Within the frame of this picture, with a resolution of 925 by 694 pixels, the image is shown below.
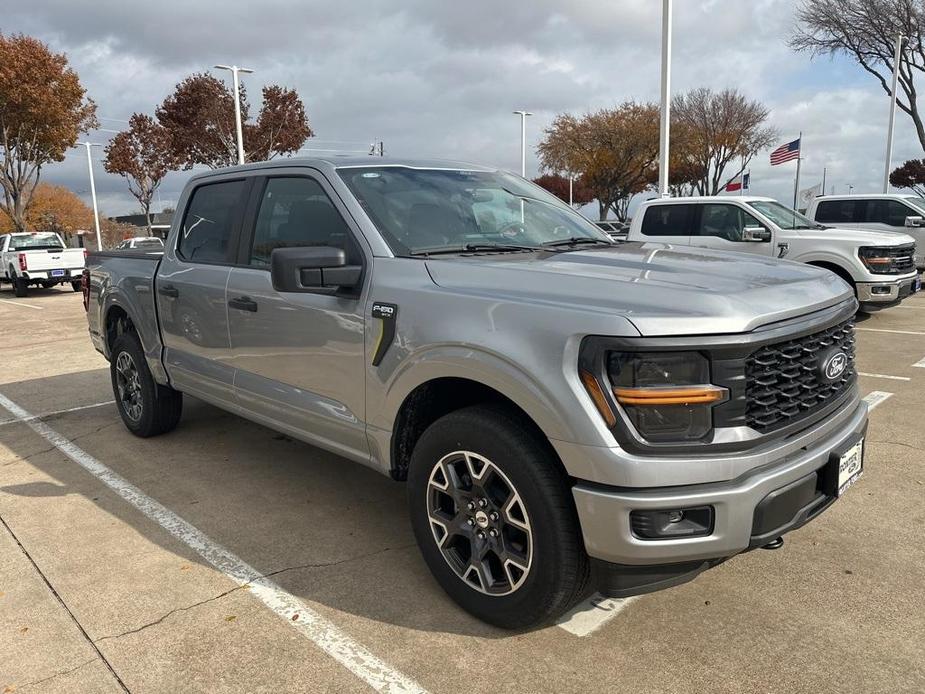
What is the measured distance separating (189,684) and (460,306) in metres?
1.67

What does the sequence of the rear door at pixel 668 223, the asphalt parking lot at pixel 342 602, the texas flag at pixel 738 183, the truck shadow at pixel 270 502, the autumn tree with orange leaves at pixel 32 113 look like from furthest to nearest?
the texas flag at pixel 738 183 → the autumn tree with orange leaves at pixel 32 113 → the rear door at pixel 668 223 → the truck shadow at pixel 270 502 → the asphalt parking lot at pixel 342 602

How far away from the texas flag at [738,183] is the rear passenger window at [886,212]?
24.2m

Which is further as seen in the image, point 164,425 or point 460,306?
point 164,425

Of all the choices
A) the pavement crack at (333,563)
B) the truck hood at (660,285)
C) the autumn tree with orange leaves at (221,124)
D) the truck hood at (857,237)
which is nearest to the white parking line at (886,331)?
the truck hood at (857,237)

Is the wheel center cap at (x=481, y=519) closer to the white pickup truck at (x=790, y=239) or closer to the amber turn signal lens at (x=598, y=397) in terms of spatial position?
the amber turn signal lens at (x=598, y=397)

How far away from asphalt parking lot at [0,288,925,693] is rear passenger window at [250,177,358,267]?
1.46 meters

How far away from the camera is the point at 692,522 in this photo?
229cm

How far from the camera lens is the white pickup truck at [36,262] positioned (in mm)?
19344

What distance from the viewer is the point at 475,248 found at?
3338 millimetres

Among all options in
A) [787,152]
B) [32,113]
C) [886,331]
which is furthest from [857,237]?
[32,113]

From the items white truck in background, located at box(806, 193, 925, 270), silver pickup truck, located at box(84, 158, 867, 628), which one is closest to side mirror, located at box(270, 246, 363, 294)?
silver pickup truck, located at box(84, 158, 867, 628)

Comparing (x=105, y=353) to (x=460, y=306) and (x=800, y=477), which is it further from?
(x=800, y=477)

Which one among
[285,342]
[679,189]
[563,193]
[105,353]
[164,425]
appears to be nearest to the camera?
[285,342]

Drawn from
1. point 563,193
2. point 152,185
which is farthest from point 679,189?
point 152,185
